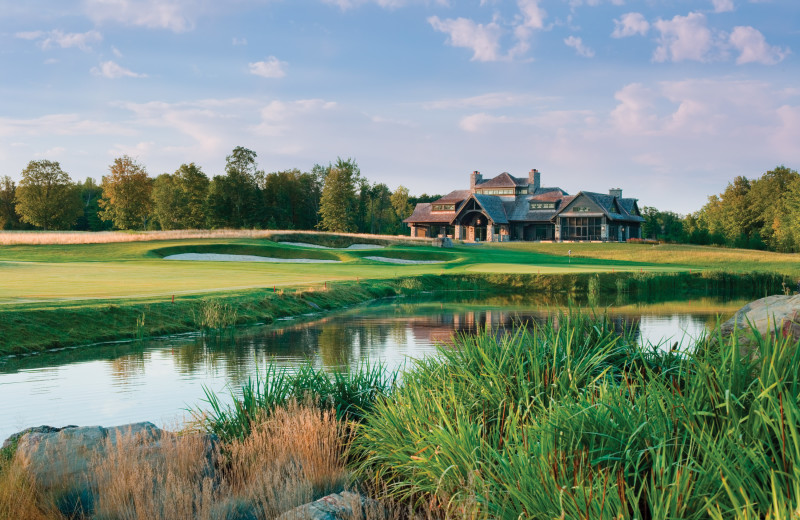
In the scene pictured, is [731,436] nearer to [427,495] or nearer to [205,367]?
[427,495]

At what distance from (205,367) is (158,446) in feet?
31.7

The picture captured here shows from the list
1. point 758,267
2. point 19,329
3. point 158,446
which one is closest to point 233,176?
point 758,267

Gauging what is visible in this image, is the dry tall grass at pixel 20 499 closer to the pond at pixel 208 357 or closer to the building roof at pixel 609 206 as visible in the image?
the pond at pixel 208 357

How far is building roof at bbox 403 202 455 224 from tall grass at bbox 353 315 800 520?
7776 centimetres

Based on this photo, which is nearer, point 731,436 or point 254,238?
point 731,436

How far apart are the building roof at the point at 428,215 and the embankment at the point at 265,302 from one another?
43089 millimetres

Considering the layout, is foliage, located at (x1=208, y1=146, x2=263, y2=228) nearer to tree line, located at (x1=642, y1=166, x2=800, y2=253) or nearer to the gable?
the gable

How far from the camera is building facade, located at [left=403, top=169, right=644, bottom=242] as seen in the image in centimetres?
8094

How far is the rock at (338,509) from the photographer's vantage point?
19.2ft

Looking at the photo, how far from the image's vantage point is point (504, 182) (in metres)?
89.2

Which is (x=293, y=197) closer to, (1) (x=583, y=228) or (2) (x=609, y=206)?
(1) (x=583, y=228)

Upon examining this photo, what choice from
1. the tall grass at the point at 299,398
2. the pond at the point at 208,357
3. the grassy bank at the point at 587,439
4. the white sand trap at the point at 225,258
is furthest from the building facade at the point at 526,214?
the grassy bank at the point at 587,439

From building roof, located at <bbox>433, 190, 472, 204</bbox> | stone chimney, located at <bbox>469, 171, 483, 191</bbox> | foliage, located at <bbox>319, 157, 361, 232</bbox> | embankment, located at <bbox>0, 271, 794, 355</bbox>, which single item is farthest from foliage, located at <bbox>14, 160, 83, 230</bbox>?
embankment, located at <bbox>0, 271, 794, 355</bbox>

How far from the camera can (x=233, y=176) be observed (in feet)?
302
